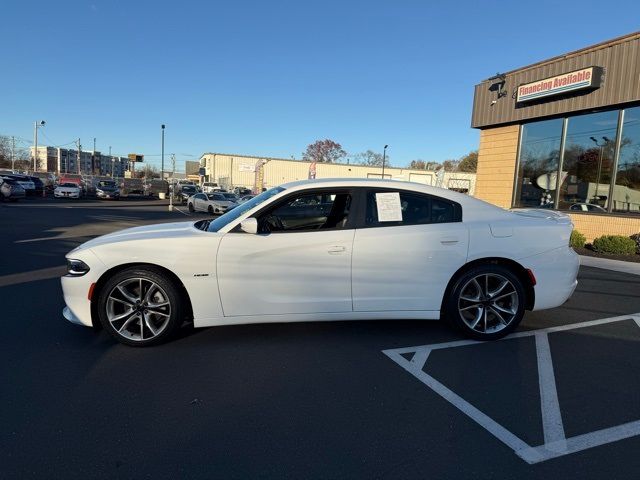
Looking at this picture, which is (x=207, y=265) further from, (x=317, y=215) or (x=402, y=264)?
(x=402, y=264)

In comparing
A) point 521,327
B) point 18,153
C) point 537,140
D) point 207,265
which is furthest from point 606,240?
point 18,153

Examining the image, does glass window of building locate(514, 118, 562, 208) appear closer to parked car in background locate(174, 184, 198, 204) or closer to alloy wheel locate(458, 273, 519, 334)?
alloy wheel locate(458, 273, 519, 334)

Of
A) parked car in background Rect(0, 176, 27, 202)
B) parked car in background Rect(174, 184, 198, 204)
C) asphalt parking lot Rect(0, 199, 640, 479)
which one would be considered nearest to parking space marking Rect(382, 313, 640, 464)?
asphalt parking lot Rect(0, 199, 640, 479)

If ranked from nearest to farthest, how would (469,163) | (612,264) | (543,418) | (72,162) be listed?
(543,418) < (612,264) < (469,163) < (72,162)

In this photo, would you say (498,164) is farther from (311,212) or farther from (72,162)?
(72,162)

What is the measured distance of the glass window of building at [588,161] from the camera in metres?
11.9

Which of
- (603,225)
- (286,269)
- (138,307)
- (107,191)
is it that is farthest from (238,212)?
(107,191)

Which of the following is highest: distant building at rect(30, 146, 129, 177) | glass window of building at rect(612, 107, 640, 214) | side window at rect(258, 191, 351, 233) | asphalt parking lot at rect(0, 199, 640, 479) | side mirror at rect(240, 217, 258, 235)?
distant building at rect(30, 146, 129, 177)

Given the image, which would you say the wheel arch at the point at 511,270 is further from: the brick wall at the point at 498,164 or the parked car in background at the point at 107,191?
the parked car in background at the point at 107,191

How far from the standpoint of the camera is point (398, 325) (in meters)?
4.78

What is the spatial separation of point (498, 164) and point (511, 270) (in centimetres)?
1230

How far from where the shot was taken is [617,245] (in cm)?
1055

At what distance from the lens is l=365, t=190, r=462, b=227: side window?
164 inches

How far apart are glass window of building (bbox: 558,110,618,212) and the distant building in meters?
111
